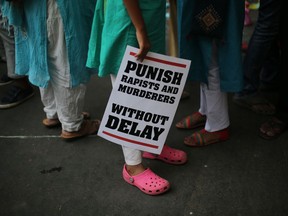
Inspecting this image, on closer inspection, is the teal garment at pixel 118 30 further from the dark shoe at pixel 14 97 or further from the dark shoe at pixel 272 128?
the dark shoe at pixel 14 97

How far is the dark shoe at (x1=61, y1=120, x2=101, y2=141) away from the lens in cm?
237

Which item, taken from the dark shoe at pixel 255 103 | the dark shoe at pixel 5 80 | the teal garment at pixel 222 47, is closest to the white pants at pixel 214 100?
the teal garment at pixel 222 47

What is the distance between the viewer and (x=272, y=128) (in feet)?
7.61

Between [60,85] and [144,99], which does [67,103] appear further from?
[144,99]

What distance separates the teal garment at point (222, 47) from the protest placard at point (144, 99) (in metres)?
0.28

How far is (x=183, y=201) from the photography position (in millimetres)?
1843

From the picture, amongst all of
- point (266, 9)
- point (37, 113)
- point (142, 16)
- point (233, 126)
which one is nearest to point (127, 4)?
point (142, 16)

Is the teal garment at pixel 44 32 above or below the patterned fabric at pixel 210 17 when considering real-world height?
below

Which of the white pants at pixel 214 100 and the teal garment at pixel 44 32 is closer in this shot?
the teal garment at pixel 44 32

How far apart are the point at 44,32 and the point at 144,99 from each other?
0.75 meters

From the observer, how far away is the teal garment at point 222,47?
5.77 ft

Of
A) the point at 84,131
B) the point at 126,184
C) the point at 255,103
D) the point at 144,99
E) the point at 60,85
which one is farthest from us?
the point at 255,103

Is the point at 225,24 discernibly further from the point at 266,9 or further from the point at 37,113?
the point at 37,113

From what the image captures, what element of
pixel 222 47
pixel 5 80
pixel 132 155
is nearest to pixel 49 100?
pixel 132 155
